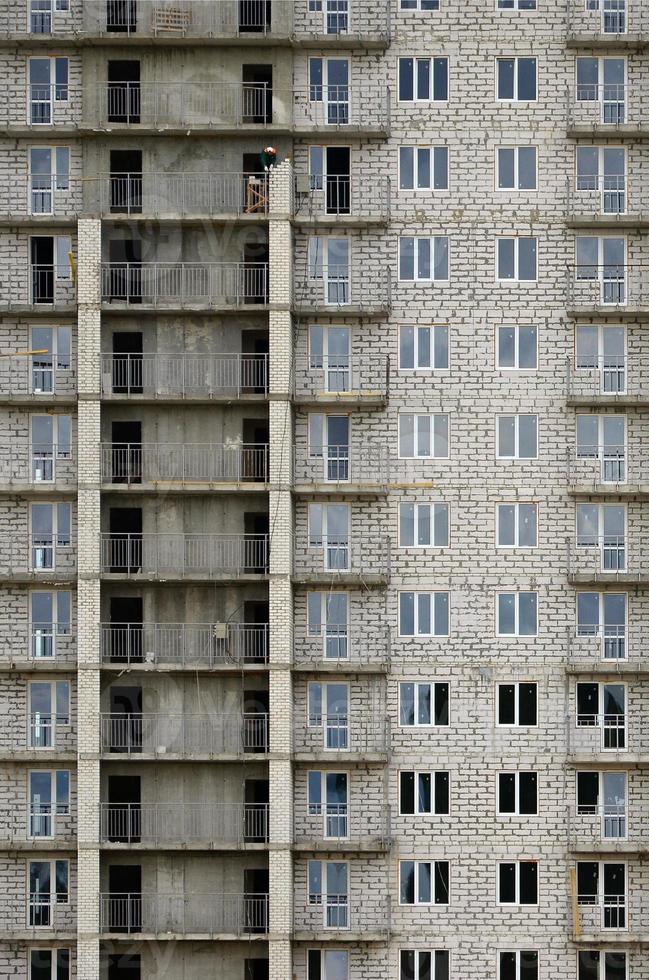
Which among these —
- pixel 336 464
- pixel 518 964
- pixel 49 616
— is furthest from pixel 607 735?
pixel 49 616

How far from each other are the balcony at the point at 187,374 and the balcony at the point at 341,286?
2.39 metres

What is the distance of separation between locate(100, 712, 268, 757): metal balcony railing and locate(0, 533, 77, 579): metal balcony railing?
5.10 meters

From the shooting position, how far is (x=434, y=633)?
4588 centimetres

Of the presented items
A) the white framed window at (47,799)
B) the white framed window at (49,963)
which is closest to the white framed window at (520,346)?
the white framed window at (47,799)

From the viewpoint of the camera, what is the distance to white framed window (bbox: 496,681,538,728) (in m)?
45.6

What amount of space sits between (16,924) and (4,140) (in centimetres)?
2509

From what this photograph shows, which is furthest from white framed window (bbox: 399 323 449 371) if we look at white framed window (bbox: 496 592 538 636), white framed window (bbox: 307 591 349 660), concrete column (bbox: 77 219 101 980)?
concrete column (bbox: 77 219 101 980)

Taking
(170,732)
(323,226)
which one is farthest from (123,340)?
(170,732)

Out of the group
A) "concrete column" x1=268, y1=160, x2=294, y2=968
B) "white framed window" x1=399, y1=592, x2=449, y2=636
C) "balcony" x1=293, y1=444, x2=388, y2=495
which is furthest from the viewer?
"balcony" x1=293, y1=444, x2=388, y2=495

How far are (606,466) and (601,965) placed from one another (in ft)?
51.8

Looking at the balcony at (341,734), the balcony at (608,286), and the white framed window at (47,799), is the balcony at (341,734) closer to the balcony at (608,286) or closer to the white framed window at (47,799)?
the white framed window at (47,799)

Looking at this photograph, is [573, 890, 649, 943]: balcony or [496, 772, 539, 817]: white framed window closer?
[573, 890, 649, 943]: balcony

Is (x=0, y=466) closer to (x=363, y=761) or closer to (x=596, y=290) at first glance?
(x=363, y=761)

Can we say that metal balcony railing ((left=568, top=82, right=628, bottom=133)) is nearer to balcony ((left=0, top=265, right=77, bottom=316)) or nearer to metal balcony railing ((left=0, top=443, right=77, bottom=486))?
balcony ((left=0, top=265, right=77, bottom=316))
